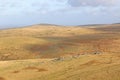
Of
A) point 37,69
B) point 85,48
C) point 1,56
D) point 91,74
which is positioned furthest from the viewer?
point 85,48

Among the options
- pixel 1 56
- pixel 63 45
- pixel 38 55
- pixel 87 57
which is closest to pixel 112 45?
pixel 63 45

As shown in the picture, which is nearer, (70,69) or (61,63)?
(70,69)

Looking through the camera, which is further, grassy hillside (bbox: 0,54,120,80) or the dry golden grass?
the dry golden grass

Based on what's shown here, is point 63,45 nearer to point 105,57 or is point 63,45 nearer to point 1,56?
point 1,56

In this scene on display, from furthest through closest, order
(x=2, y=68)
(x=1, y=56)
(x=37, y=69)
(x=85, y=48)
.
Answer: (x=85, y=48), (x=1, y=56), (x=2, y=68), (x=37, y=69)

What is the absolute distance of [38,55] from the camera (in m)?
63.9

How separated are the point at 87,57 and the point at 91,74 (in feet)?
36.9

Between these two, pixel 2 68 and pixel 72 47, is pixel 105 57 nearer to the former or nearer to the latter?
pixel 2 68

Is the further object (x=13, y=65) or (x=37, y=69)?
(x=13, y=65)

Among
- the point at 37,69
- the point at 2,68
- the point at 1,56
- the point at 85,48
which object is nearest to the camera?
the point at 37,69

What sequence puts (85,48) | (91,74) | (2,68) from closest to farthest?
(91,74)
(2,68)
(85,48)

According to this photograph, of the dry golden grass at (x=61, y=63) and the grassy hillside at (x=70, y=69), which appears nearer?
the grassy hillside at (x=70, y=69)

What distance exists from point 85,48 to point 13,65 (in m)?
27.8

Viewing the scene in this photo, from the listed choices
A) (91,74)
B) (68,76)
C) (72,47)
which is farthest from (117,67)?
(72,47)
